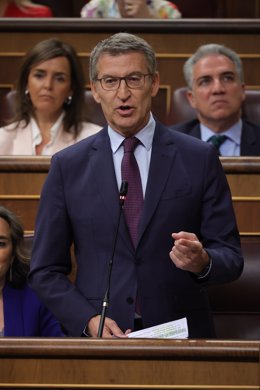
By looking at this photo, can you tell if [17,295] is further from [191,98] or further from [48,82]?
[191,98]

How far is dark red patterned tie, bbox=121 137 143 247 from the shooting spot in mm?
1774

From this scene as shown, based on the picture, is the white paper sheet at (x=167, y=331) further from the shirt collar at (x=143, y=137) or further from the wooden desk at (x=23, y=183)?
the wooden desk at (x=23, y=183)

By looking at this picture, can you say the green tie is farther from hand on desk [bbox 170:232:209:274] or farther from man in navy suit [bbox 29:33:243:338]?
hand on desk [bbox 170:232:209:274]

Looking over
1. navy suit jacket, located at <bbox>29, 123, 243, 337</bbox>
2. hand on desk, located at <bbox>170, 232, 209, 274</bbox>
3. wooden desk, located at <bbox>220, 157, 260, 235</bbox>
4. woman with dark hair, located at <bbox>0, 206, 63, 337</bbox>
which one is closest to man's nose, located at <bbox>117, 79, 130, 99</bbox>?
navy suit jacket, located at <bbox>29, 123, 243, 337</bbox>

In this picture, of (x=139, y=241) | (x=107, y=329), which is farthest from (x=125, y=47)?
(x=107, y=329)

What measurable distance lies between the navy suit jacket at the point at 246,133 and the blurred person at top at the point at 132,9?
0.60 metres

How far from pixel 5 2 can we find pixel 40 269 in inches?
71.3

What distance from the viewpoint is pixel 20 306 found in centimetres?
208

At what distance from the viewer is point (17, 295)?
210 centimetres

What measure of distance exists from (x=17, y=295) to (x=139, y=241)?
0.44 m

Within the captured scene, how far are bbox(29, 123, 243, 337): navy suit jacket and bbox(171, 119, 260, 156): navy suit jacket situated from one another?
0.97 m

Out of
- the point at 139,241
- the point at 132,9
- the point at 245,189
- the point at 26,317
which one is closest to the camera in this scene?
the point at 139,241

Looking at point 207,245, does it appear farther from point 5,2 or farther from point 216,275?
point 5,2

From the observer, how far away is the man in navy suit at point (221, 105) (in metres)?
2.79
